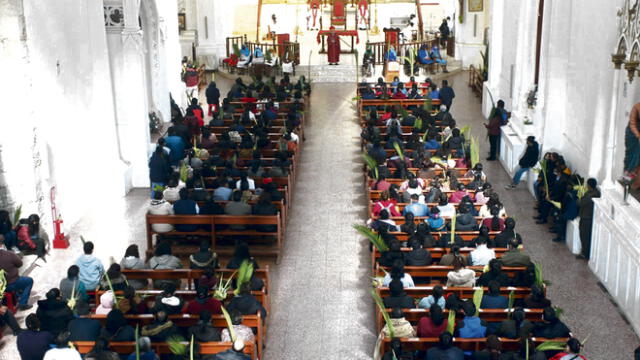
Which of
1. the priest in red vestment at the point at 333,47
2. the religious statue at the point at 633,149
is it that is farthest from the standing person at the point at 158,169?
the priest in red vestment at the point at 333,47

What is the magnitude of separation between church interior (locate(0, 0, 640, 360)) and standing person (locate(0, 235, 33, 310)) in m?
0.03

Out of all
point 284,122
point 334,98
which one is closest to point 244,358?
point 284,122

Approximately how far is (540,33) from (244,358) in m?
12.8

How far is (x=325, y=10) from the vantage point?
39.8m

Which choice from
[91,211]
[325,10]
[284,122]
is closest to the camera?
[91,211]

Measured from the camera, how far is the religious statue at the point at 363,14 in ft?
121

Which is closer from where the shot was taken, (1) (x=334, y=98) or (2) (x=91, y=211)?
(2) (x=91, y=211)

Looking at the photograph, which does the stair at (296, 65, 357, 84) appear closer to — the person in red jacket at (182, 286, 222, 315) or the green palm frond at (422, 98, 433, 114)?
the green palm frond at (422, 98, 433, 114)

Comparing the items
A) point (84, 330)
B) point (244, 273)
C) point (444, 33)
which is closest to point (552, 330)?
point (244, 273)

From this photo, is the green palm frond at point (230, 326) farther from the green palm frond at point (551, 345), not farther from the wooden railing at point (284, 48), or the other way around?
the wooden railing at point (284, 48)

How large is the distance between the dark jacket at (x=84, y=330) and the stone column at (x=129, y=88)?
853 centimetres

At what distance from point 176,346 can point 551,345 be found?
4294 mm

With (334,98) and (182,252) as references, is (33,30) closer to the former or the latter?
(182,252)

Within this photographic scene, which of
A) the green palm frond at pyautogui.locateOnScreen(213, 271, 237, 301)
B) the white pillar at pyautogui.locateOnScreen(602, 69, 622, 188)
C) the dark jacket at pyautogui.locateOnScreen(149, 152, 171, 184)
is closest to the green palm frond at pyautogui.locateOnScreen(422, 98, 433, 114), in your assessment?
the dark jacket at pyautogui.locateOnScreen(149, 152, 171, 184)
